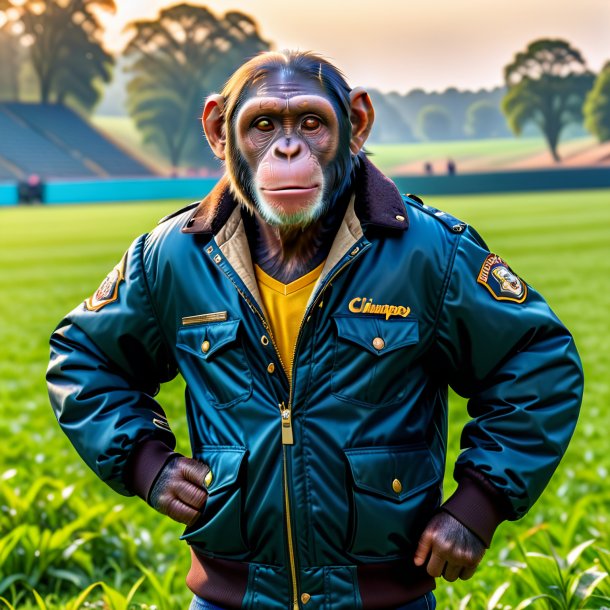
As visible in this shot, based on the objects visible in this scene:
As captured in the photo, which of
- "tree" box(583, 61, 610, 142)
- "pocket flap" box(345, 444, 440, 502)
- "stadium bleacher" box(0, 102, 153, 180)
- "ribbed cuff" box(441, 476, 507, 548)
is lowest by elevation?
"stadium bleacher" box(0, 102, 153, 180)

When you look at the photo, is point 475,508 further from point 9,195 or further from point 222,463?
point 9,195

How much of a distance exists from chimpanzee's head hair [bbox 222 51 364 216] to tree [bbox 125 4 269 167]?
7890 cm

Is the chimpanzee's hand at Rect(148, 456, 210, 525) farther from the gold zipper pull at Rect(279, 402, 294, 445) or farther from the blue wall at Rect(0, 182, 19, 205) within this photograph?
the blue wall at Rect(0, 182, 19, 205)

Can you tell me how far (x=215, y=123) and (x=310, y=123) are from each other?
28 cm

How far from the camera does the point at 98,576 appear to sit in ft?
12.9

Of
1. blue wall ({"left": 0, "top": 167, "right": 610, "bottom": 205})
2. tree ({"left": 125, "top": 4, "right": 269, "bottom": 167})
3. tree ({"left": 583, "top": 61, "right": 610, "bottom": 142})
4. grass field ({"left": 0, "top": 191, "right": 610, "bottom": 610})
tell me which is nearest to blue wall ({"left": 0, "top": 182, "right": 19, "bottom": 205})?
blue wall ({"left": 0, "top": 167, "right": 610, "bottom": 205})

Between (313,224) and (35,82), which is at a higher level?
(313,224)

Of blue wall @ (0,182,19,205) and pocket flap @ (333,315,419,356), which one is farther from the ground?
pocket flap @ (333,315,419,356)

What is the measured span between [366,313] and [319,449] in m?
0.31

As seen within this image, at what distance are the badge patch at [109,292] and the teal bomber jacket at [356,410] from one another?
0.17m

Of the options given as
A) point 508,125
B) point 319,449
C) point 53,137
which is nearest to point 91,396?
point 319,449

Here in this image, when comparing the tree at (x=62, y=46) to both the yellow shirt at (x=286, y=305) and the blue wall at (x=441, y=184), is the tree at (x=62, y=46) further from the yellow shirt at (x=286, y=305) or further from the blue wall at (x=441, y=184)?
the yellow shirt at (x=286, y=305)

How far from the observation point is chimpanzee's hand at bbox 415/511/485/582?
84.0 inches

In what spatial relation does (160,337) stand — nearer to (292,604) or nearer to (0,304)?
(292,604)
